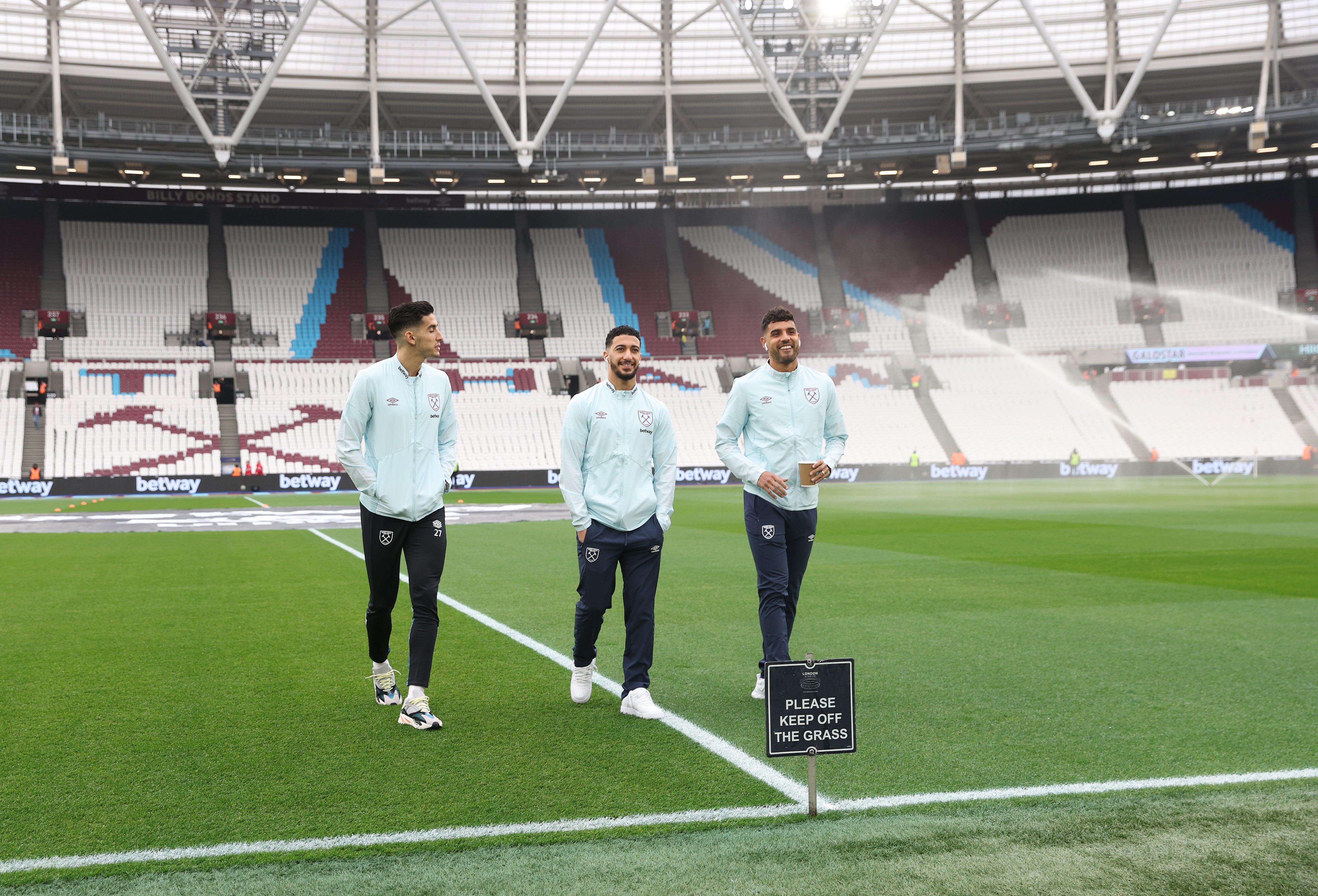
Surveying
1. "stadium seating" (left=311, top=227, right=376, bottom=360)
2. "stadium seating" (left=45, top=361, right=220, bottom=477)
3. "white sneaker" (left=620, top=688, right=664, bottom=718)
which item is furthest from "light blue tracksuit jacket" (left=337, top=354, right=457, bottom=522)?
"stadium seating" (left=311, top=227, right=376, bottom=360)

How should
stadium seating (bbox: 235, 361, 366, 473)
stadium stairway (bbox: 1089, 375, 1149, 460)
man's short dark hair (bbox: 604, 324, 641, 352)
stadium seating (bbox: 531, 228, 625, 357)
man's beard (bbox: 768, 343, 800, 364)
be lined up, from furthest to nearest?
stadium seating (bbox: 531, 228, 625, 357), stadium stairway (bbox: 1089, 375, 1149, 460), stadium seating (bbox: 235, 361, 366, 473), man's beard (bbox: 768, 343, 800, 364), man's short dark hair (bbox: 604, 324, 641, 352)

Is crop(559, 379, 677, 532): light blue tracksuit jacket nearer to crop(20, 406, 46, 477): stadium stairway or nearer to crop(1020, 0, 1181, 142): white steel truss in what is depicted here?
crop(1020, 0, 1181, 142): white steel truss

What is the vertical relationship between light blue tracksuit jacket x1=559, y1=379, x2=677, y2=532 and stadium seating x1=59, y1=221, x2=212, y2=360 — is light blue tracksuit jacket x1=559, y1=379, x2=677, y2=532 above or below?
below

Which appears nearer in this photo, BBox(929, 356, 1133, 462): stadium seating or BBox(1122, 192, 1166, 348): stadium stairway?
BBox(929, 356, 1133, 462): stadium seating

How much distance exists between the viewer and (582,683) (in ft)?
20.2

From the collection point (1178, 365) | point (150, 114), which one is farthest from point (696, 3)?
point (1178, 365)

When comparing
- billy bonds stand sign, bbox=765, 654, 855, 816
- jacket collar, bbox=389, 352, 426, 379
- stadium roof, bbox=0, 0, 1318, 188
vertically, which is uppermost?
stadium roof, bbox=0, 0, 1318, 188

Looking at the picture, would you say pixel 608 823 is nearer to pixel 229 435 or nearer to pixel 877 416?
pixel 229 435

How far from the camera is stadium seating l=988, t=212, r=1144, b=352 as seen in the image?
171 ft

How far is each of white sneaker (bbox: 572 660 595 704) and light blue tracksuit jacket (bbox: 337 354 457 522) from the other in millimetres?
1293

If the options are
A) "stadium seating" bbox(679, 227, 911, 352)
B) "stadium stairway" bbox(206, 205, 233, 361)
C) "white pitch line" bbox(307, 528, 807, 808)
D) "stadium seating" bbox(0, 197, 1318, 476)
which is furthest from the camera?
"stadium seating" bbox(679, 227, 911, 352)

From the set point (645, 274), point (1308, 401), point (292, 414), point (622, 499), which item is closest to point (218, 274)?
point (292, 414)

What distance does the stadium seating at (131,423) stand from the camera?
132 feet

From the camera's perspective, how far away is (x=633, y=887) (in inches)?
137
